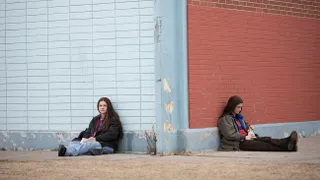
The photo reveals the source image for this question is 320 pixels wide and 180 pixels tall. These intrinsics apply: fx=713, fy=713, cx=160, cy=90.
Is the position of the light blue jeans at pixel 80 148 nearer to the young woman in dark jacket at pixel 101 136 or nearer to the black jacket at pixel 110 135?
the young woman in dark jacket at pixel 101 136

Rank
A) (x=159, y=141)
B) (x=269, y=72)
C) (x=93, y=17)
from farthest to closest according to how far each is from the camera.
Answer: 1. (x=269, y=72)
2. (x=93, y=17)
3. (x=159, y=141)

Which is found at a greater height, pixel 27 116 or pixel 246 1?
pixel 246 1

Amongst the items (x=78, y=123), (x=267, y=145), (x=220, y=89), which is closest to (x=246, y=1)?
(x=220, y=89)

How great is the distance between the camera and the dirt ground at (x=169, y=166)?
29.2ft

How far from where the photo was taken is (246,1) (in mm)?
13336

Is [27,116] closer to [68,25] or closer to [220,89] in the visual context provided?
[68,25]

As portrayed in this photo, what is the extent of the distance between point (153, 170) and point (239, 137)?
10.0 feet

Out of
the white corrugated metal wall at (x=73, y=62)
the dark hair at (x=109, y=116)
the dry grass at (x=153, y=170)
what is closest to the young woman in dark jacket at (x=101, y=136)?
the dark hair at (x=109, y=116)

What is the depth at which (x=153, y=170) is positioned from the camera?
9.52 m

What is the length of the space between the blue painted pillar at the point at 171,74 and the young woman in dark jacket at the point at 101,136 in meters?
0.78

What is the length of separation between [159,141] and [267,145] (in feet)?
6.08

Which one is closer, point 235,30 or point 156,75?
point 156,75

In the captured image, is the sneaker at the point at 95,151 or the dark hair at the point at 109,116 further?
the dark hair at the point at 109,116

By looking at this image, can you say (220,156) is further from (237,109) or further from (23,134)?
(23,134)
